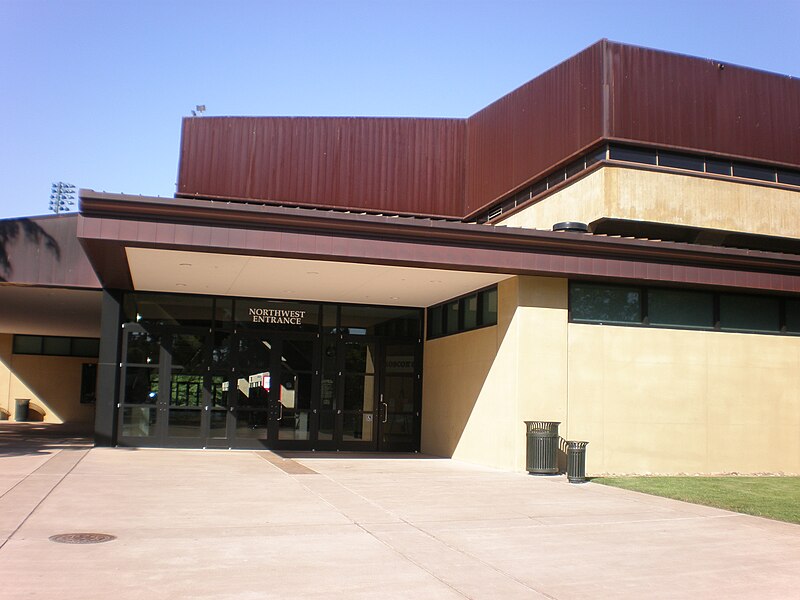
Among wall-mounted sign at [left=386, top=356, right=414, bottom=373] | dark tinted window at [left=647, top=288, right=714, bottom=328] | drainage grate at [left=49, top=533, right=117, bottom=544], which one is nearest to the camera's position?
drainage grate at [left=49, top=533, right=117, bottom=544]

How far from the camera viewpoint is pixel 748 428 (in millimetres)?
17188

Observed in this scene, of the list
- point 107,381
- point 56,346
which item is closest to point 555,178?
point 107,381

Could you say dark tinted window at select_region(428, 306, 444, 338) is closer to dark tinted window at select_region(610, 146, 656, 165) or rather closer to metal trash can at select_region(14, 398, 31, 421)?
dark tinted window at select_region(610, 146, 656, 165)

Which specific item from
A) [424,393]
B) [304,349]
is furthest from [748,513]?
[304,349]

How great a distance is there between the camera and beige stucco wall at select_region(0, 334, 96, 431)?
115 ft

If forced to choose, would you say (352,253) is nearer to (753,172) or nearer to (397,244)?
(397,244)

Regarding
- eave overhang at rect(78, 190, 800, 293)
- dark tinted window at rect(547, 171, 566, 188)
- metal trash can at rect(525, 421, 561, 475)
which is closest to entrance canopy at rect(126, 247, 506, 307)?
eave overhang at rect(78, 190, 800, 293)

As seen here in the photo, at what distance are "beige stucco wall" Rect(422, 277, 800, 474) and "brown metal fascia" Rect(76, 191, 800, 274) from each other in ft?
3.91

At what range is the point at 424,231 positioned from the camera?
14.7m

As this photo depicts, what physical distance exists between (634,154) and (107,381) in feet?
47.6

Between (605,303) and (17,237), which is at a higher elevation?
(17,237)

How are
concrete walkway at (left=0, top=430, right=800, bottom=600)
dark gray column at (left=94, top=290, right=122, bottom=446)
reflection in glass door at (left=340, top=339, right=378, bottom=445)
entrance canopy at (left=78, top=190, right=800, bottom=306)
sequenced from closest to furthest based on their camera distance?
Result: concrete walkway at (left=0, top=430, right=800, bottom=600) < entrance canopy at (left=78, top=190, right=800, bottom=306) < dark gray column at (left=94, top=290, right=122, bottom=446) < reflection in glass door at (left=340, top=339, right=378, bottom=445)

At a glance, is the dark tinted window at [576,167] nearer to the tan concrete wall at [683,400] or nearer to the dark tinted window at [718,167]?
the dark tinted window at [718,167]

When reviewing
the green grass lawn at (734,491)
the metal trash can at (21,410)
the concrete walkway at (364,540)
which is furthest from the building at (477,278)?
the metal trash can at (21,410)
